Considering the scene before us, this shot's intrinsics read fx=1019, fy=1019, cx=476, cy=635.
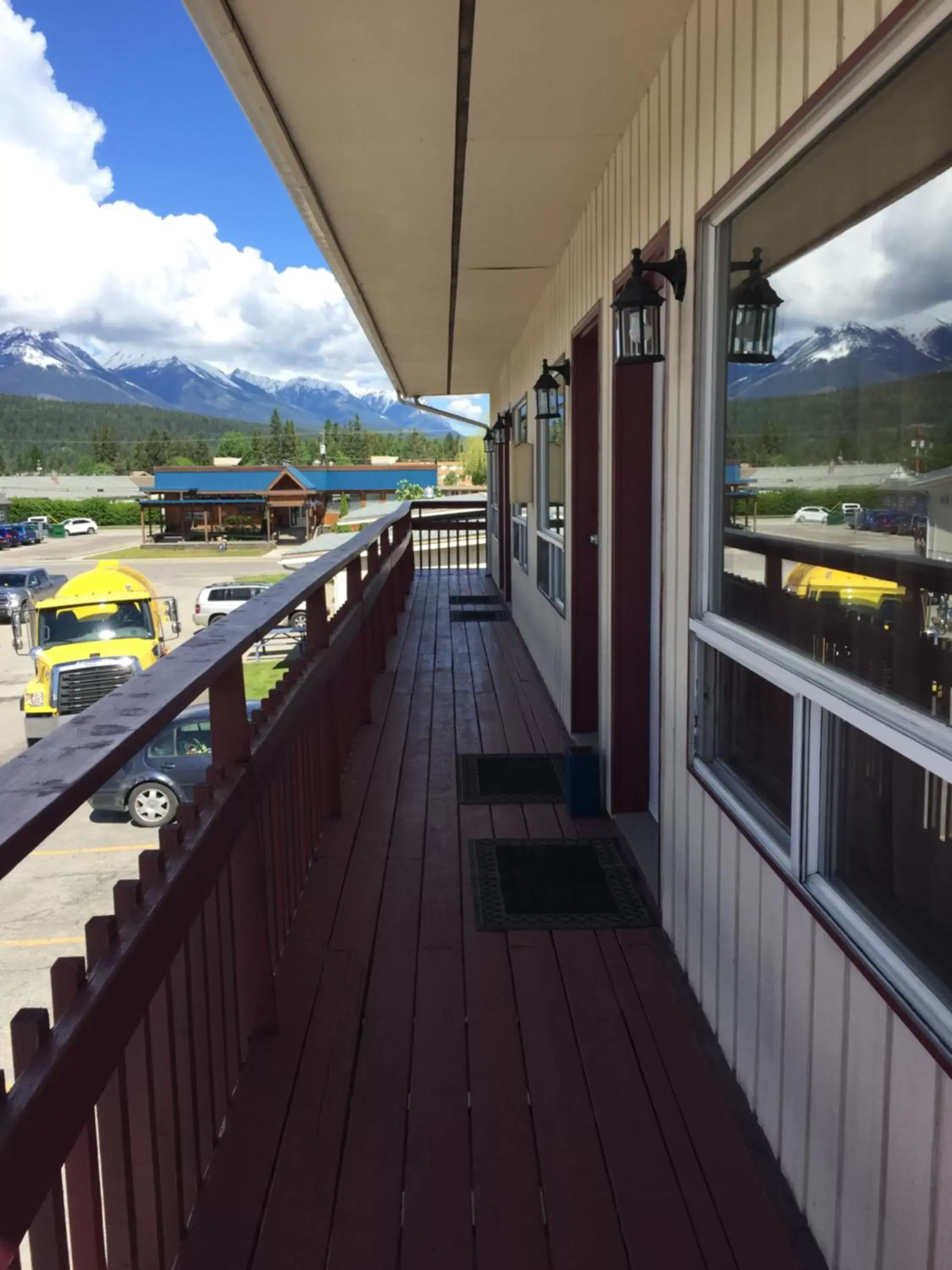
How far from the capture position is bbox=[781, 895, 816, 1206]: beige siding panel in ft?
5.32

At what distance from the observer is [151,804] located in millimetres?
8922

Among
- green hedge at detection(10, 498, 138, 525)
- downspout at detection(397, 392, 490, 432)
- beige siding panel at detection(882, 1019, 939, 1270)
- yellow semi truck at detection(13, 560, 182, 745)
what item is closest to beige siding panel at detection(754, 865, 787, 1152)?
beige siding panel at detection(882, 1019, 939, 1270)

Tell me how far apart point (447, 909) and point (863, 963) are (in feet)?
5.18

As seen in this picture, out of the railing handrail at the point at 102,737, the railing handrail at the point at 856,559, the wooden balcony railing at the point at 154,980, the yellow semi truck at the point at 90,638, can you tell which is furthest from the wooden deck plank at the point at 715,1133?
the yellow semi truck at the point at 90,638

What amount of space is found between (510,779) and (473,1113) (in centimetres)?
210

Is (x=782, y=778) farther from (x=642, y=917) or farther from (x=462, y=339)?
(x=462, y=339)

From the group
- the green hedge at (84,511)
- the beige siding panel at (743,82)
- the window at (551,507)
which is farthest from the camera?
the green hedge at (84,511)

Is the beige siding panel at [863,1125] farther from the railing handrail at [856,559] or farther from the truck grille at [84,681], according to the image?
the truck grille at [84,681]

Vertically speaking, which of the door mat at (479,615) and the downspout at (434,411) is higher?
the downspout at (434,411)

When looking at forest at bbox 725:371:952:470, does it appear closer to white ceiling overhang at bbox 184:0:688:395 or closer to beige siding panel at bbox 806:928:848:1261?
beige siding panel at bbox 806:928:848:1261

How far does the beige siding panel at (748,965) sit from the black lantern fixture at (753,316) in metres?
0.95

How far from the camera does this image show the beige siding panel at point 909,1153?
4.00 ft

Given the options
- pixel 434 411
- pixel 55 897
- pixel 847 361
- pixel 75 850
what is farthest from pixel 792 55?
pixel 434 411

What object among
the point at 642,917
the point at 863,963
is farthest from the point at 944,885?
the point at 642,917
